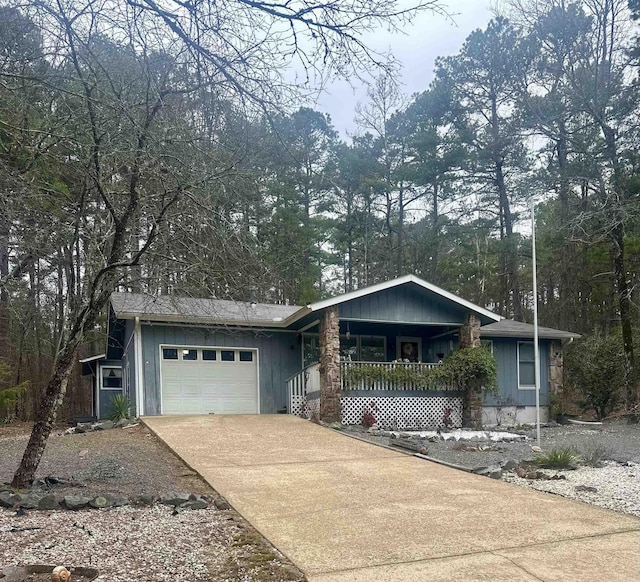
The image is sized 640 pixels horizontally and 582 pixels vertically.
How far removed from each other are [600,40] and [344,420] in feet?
44.6

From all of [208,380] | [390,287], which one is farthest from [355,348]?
[208,380]

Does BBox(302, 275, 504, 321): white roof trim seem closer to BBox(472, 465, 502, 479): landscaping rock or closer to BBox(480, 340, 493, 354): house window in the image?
BBox(480, 340, 493, 354): house window

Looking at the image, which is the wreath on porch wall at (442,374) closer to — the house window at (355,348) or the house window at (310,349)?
the house window at (355,348)

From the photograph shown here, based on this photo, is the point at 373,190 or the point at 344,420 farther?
the point at 373,190

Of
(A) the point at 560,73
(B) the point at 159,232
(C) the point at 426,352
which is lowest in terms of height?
(C) the point at 426,352

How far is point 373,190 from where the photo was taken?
2548 centimetres

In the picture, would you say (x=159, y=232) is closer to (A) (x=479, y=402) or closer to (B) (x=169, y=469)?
(B) (x=169, y=469)

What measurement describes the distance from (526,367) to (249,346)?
8.13m

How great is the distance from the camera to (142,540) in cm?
432

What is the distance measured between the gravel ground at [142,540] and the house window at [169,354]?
7.20 meters

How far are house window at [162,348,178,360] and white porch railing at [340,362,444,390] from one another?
14.0 feet

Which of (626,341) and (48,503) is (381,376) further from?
(48,503)

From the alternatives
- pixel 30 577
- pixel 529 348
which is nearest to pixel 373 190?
pixel 529 348

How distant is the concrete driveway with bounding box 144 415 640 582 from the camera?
3.73m
